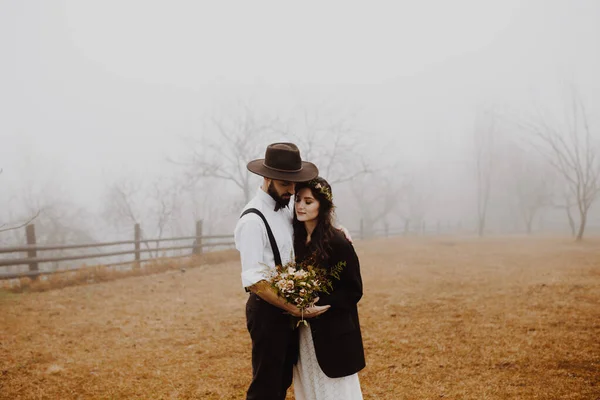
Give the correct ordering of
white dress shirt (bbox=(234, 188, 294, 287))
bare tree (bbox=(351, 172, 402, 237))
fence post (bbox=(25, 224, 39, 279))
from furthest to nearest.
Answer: bare tree (bbox=(351, 172, 402, 237)) → fence post (bbox=(25, 224, 39, 279)) → white dress shirt (bbox=(234, 188, 294, 287))

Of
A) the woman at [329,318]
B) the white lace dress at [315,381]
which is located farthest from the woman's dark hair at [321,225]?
the white lace dress at [315,381]

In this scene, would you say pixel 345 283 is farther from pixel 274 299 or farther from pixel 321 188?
pixel 321 188

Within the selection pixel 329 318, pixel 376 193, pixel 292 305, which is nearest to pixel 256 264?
pixel 292 305

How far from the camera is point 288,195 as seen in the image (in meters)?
2.82

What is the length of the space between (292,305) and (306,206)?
0.66m

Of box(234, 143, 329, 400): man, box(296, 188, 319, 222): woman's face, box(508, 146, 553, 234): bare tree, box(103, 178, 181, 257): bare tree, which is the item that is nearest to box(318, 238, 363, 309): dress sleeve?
box(234, 143, 329, 400): man

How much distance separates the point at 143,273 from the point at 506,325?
11.2m

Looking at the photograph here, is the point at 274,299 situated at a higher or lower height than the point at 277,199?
lower

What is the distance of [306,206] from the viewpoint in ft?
9.07

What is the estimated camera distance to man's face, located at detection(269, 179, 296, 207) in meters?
2.78

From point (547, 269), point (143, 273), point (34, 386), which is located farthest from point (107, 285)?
point (547, 269)

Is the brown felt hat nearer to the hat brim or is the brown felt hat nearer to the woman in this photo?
the hat brim

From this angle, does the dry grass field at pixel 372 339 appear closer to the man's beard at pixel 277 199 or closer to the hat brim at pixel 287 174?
the man's beard at pixel 277 199

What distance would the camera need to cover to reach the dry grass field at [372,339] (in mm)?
4609
